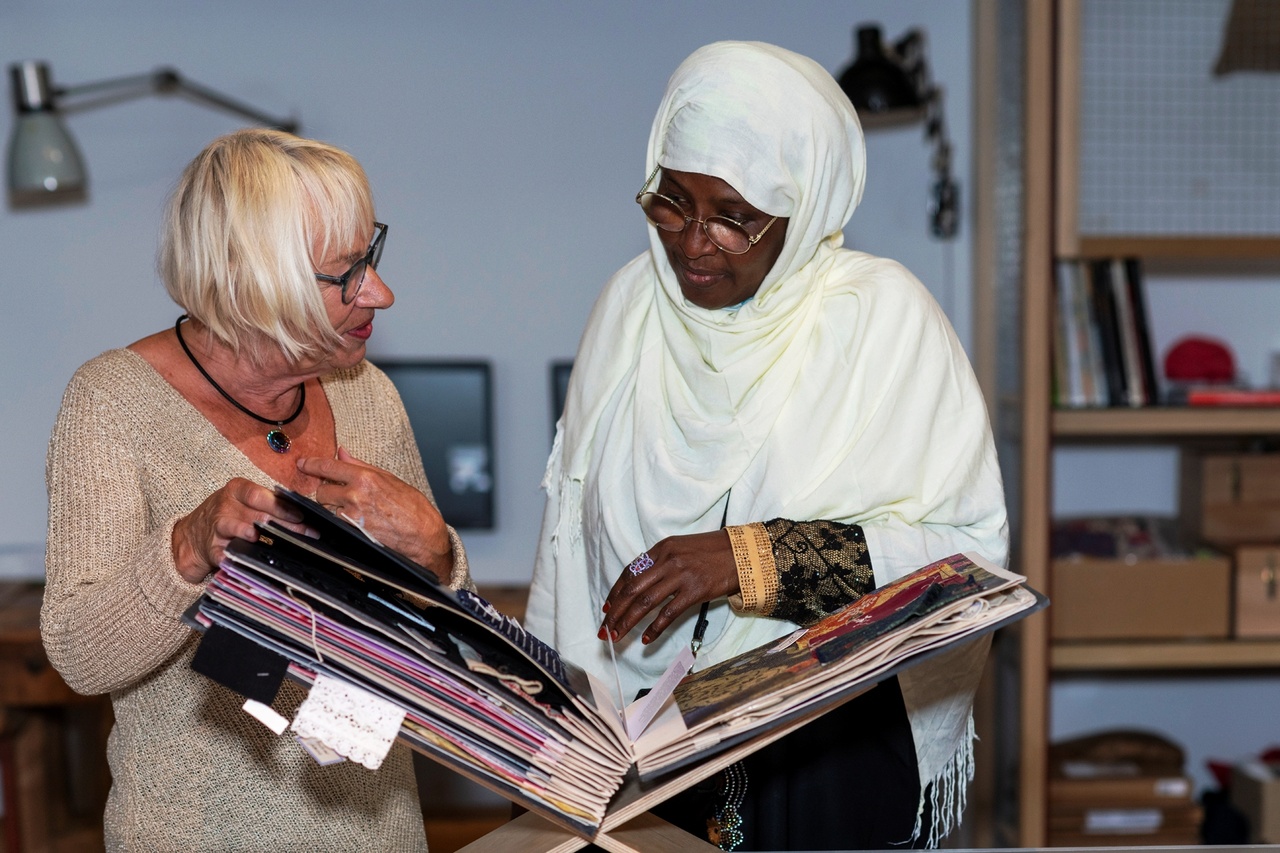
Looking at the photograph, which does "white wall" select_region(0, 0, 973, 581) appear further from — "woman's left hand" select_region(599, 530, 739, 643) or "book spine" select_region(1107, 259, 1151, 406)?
"woman's left hand" select_region(599, 530, 739, 643)

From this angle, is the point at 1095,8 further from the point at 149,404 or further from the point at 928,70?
the point at 149,404

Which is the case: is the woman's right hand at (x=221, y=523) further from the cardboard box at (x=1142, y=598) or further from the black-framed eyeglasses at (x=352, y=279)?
the cardboard box at (x=1142, y=598)

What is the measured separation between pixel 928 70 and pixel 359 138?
1.45 m

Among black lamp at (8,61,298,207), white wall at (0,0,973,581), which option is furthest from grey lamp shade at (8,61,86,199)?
white wall at (0,0,973,581)

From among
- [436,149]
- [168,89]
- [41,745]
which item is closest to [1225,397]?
[436,149]

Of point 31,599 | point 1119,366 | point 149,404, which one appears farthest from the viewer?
point 31,599

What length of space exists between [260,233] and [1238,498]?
2426 mm

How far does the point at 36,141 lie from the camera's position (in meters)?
2.66

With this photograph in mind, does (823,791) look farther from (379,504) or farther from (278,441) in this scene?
(278,441)

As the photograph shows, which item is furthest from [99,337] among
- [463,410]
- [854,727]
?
[854,727]

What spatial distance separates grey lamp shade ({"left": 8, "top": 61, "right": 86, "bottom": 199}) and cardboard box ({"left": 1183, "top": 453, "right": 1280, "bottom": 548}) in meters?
2.75

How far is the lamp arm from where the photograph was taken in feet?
8.72

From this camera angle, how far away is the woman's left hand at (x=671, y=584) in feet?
3.65

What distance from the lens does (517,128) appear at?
301 cm
